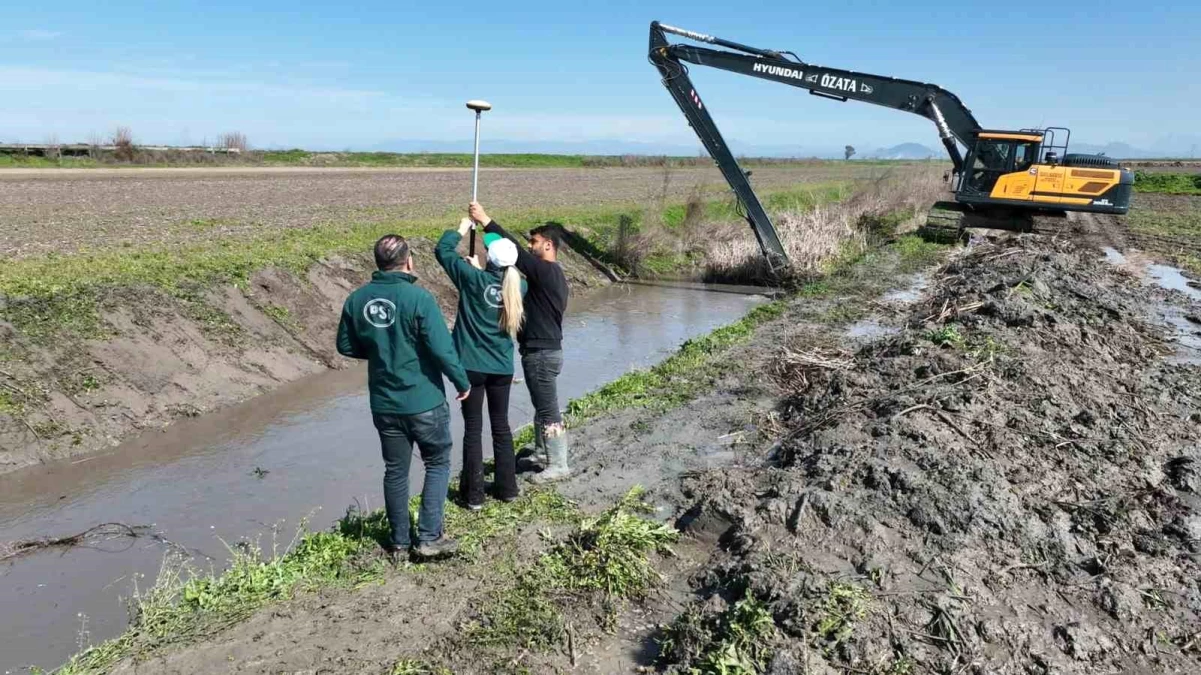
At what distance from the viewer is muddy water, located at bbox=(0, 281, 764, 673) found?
17.3ft

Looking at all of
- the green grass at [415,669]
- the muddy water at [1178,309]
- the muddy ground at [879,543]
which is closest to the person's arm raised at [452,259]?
the muddy ground at [879,543]

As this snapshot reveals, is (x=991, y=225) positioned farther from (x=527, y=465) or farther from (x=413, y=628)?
(x=413, y=628)

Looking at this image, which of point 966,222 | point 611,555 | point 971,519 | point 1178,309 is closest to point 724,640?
point 611,555

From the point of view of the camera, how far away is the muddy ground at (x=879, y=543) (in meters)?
4.12

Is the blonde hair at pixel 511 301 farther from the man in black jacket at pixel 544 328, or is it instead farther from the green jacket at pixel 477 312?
the man in black jacket at pixel 544 328

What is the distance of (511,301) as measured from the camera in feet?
18.5

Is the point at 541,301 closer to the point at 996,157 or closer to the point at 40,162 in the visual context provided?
the point at 996,157

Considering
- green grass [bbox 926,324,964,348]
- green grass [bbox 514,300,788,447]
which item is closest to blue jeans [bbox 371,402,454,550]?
green grass [bbox 514,300,788,447]

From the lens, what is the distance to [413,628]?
439 cm

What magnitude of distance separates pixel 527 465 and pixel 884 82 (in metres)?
14.7

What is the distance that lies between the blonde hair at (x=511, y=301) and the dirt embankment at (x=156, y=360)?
4857 mm

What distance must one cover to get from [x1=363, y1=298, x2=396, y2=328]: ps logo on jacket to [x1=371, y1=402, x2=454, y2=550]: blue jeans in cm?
55

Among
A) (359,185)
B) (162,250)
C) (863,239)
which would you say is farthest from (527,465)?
(359,185)

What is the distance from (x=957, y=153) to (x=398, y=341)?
1799cm
